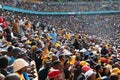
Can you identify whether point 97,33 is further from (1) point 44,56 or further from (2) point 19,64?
(2) point 19,64

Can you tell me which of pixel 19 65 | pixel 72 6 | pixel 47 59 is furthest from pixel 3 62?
pixel 72 6

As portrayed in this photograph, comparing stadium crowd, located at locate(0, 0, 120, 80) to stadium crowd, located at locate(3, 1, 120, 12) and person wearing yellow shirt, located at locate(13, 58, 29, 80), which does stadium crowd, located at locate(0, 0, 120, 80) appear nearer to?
person wearing yellow shirt, located at locate(13, 58, 29, 80)

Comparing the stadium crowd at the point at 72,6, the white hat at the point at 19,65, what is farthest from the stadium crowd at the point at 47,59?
the stadium crowd at the point at 72,6

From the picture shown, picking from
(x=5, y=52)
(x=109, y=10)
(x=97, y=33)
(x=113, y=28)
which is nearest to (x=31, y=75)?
(x=5, y=52)

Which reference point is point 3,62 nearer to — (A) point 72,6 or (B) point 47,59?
(B) point 47,59

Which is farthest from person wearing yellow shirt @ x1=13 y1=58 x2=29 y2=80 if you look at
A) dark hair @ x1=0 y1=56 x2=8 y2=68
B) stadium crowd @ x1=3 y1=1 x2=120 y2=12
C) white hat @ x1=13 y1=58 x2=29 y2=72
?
stadium crowd @ x1=3 y1=1 x2=120 y2=12

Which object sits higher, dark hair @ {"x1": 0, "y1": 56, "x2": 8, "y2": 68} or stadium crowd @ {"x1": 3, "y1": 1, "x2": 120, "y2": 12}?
dark hair @ {"x1": 0, "y1": 56, "x2": 8, "y2": 68}

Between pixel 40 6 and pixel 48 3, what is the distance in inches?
157

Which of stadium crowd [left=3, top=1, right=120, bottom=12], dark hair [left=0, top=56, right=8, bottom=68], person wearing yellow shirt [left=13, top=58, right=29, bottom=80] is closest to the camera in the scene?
person wearing yellow shirt [left=13, top=58, right=29, bottom=80]

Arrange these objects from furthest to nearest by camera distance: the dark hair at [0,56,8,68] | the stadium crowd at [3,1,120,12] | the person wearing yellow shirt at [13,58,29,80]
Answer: the stadium crowd at [3,1,120,12] < the dark hair at [0,56,8,68] < the person wearing yellow shirt at [13,58,29,80]

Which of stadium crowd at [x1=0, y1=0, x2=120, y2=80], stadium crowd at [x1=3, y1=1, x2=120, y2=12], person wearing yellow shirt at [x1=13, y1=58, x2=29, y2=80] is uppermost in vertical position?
person wearing yellow shirt at [x1=13, y1=58, x2=29, y2=80]

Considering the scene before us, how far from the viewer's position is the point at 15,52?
28.0ft

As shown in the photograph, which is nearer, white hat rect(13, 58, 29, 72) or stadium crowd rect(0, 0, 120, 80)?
white hat rect(13, 58, 29, 72)

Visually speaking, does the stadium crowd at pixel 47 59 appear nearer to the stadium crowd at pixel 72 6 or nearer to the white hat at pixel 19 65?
the white hat at pixel 19 65
